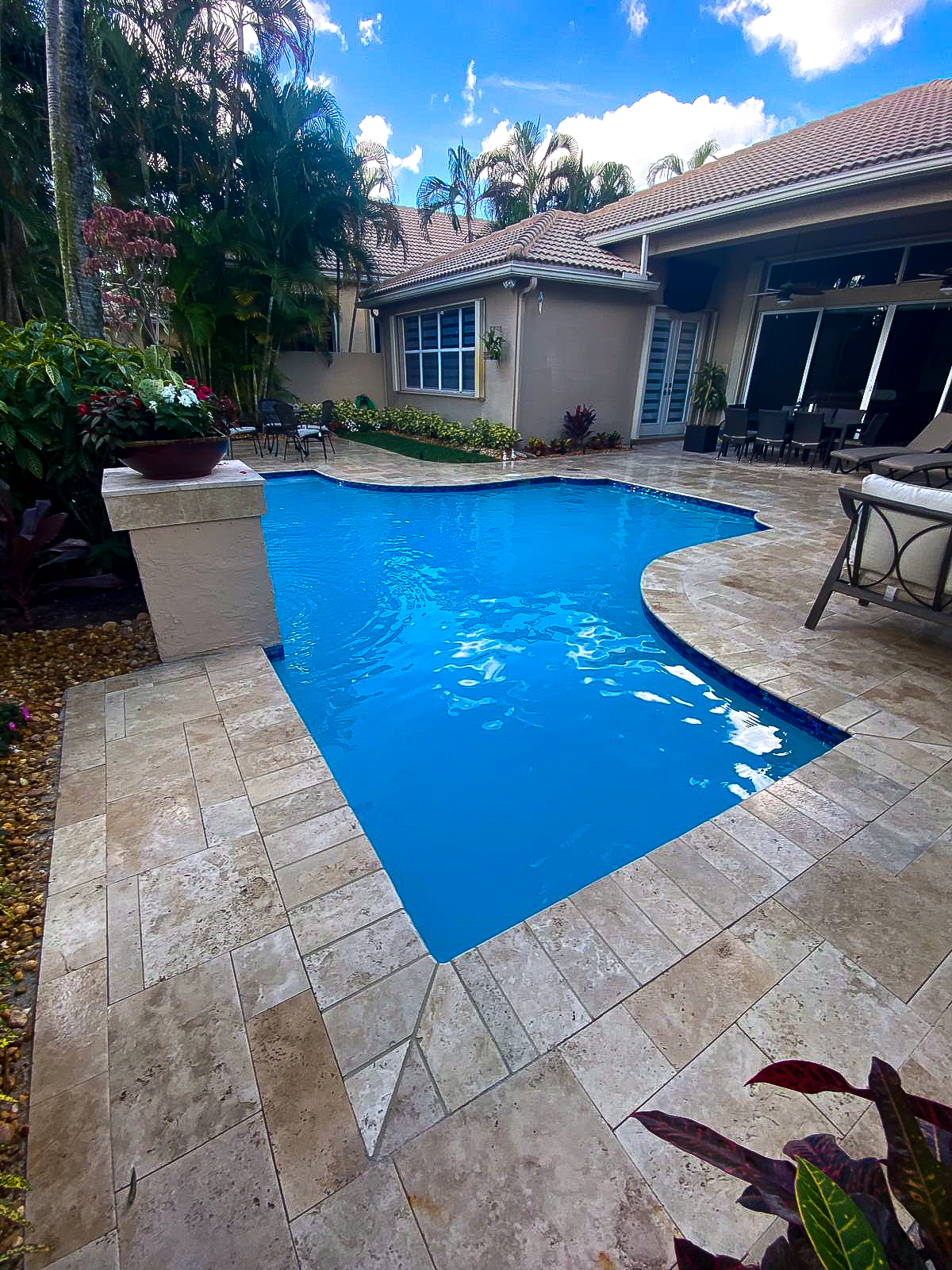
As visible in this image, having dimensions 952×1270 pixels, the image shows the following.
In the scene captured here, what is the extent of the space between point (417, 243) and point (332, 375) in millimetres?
6924

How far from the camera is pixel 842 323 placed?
10281 mm

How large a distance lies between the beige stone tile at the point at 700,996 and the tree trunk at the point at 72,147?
940 cm

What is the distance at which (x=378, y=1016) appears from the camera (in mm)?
1635

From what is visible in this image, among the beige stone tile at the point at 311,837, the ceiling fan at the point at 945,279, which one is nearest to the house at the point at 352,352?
the ceiling fan at the point at 945,279

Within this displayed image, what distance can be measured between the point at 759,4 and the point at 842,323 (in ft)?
27.4

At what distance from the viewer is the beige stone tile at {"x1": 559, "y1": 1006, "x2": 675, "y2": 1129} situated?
1444 millimetres

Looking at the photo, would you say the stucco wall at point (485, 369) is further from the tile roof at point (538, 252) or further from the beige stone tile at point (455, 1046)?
the beige stone tile at point (455, 1046)

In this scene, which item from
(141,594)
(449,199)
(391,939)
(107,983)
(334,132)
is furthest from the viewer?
(449,199)

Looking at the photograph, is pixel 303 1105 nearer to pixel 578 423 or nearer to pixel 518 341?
pixel 518 341

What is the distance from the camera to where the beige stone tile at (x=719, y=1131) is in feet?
4.08

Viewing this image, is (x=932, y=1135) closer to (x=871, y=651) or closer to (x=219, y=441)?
(x=871, y=651)

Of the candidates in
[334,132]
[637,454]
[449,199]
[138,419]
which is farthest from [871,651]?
[449,199]

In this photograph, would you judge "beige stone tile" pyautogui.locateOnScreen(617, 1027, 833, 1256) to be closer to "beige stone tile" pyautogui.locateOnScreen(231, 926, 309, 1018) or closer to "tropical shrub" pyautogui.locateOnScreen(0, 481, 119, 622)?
"beige stone tile" pyautogui.locateOnScreen(231, 926, 309, 1018)

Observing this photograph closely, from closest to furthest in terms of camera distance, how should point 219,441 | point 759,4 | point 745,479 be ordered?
point 219,441, point 745,479, point 759,4
